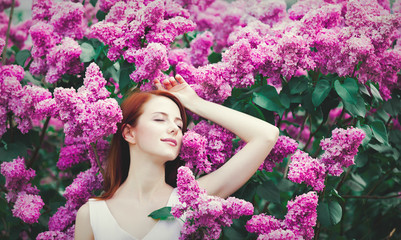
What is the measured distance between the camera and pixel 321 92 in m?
1.56

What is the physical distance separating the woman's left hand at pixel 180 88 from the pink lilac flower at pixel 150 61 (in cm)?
6

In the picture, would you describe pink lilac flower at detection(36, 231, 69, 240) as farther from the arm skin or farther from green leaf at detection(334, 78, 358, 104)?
green leaf at detection(334, 78, 358, 104)

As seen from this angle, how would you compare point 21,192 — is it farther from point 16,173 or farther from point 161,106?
point 161,106

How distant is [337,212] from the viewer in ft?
4.84

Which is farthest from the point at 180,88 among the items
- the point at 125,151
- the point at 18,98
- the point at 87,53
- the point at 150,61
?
the point at 18,98

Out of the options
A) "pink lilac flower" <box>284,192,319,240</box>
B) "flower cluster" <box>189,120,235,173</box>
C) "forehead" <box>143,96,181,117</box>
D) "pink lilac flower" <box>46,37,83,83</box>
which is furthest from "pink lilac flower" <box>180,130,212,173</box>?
"pink lilac flower" <box>46,37,83,83</box>

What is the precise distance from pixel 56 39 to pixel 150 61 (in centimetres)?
57

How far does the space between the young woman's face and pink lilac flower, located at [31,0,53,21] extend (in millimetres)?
754

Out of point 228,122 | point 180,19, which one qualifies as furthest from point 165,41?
point 228,122

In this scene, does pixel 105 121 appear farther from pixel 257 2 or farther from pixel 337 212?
pixel 257 2

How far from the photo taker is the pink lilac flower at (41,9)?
6.31 feet

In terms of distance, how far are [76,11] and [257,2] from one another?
0.89 metres

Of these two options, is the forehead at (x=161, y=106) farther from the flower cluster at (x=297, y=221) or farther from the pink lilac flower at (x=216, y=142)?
the flower cluster at (x=297, y=221)

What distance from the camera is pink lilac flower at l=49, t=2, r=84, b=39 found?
1.79 meters
